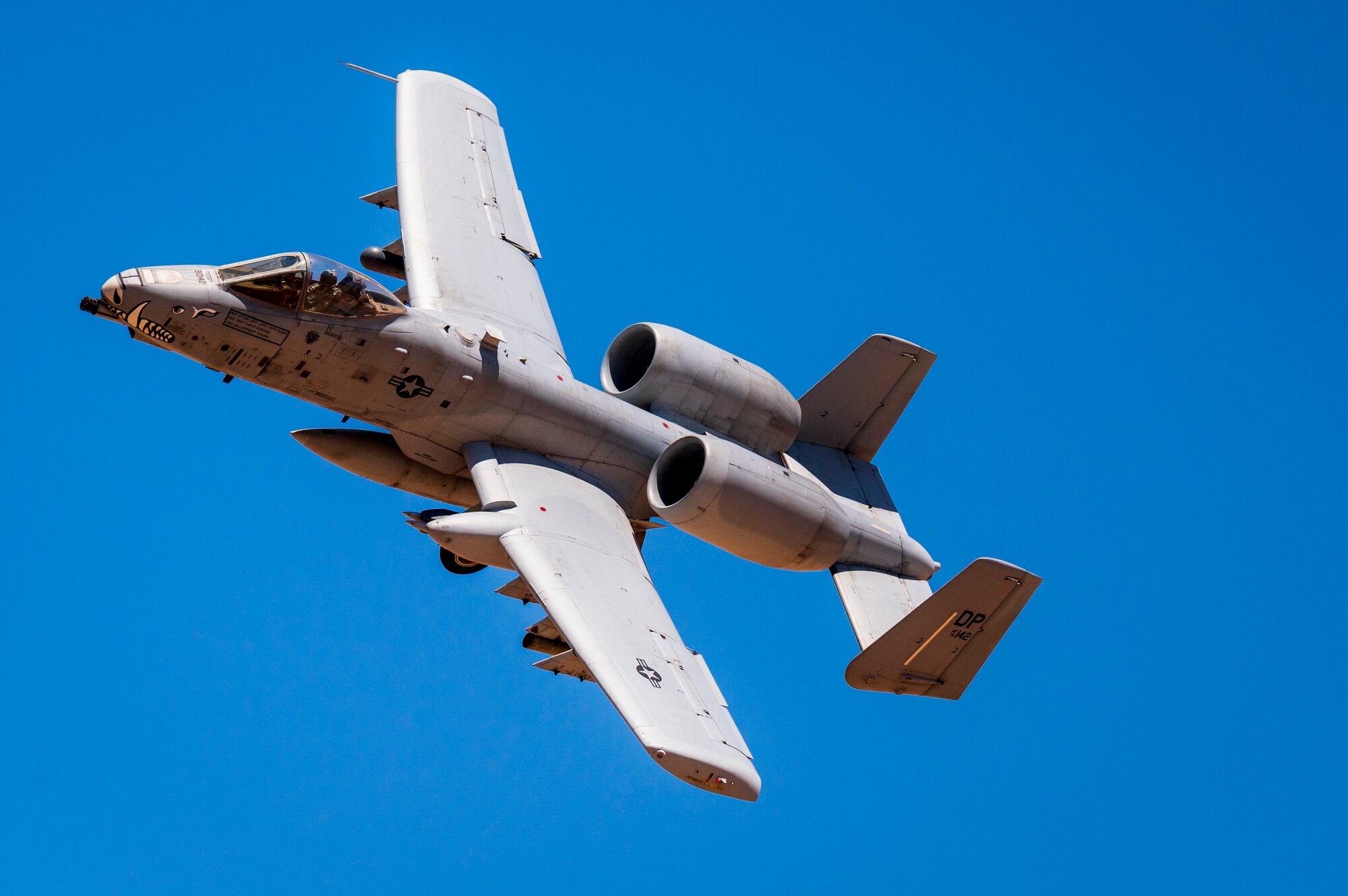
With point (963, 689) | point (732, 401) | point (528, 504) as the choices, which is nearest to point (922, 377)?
point (732, 401)

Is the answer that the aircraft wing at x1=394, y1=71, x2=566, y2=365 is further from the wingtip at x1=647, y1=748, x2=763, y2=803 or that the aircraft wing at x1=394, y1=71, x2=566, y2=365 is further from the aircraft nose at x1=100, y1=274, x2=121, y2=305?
the wingtip at x1=647, y1=748, x2=763, y2=803

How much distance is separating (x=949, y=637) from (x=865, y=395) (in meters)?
5.51

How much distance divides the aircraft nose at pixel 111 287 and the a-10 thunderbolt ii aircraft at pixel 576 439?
0.10ft

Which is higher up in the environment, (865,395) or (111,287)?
(865,395)

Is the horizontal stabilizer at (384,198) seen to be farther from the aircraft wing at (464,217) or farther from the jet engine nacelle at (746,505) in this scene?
the jet engine nacelle at (746,505)

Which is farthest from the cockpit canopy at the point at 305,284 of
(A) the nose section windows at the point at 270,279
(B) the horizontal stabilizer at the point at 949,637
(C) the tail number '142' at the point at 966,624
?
(C) the tail number '142' at the point at 966,624

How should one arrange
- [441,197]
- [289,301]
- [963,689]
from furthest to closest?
[441,197]
[963,689]
[289,301]

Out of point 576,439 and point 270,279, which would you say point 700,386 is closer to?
point 576,439

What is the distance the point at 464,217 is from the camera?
1177 inches

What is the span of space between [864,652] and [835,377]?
5748 millimetres

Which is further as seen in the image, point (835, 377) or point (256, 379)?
point (835, 377)

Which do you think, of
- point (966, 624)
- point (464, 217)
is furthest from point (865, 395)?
point (464, 217)

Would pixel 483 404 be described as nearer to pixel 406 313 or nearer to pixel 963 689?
pixel 406 313

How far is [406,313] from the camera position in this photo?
2564 cm
